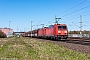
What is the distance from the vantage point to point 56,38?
128ft

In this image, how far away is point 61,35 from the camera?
125 ft

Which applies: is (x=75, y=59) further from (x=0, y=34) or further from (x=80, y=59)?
(x=0, y=34)

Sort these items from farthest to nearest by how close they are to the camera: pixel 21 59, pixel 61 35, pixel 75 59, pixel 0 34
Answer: pixel 0 34 → pixel 61 35 → pixel 75 59 → pixel 21 59

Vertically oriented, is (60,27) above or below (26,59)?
above

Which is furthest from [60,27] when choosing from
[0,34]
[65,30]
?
[0,34]

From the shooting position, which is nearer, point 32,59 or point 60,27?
point 32,59

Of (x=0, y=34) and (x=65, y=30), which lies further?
(x=0, y=34)

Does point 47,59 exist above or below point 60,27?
below

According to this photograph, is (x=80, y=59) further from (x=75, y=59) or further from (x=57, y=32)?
(x=57, y=32)

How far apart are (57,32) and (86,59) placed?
28.8 meters

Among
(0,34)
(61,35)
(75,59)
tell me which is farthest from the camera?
(0,34)

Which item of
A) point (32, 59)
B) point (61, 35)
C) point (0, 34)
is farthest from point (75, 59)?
point (0, 34)

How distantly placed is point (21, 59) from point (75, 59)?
255cm

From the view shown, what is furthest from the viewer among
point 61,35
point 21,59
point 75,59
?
point 61,35
